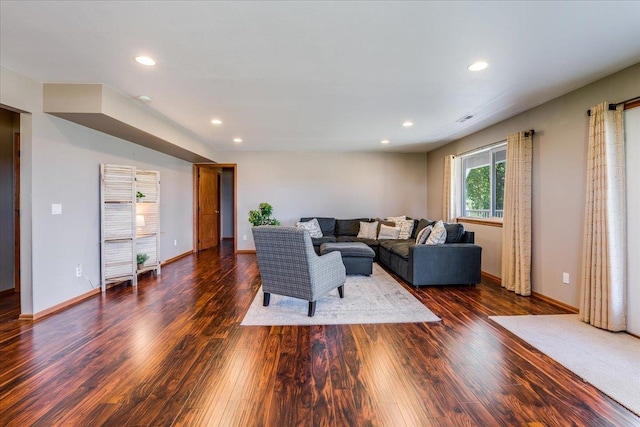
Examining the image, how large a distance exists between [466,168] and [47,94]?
20.6 ft

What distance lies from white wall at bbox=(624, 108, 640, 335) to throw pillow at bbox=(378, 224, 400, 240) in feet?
11.3

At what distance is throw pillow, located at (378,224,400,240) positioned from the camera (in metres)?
5.91

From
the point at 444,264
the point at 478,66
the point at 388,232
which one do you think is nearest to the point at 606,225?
the point at 444,264

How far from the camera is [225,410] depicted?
5.54ft

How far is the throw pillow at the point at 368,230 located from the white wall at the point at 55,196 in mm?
4456

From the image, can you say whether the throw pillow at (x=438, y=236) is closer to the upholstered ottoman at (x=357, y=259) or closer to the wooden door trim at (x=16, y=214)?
the upholstered ottoman at (x=357, y=259)

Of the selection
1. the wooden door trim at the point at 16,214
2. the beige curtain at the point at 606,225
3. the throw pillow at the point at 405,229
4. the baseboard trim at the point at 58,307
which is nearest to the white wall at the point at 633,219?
the beige curtain at the point at 606,225

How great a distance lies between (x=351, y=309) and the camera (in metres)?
3.25

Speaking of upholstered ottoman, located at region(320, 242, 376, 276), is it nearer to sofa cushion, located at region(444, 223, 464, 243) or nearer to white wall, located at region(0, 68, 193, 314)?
sofa cushion, located at region(444, 223, 464, 243)

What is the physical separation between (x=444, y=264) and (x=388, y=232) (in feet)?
6.19

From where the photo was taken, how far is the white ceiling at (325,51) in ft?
6.18

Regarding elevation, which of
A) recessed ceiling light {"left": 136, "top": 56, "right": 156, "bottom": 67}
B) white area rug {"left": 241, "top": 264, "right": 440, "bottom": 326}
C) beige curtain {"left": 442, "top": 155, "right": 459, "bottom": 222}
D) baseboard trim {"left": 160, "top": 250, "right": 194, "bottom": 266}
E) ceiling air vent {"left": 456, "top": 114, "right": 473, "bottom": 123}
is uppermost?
ceiling air vent {"left": 456, "top": 114, "right": 473, "bottom": 123}

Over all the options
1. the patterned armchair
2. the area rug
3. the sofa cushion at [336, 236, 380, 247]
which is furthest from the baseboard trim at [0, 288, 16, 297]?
the area rug

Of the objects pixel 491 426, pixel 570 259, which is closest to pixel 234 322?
pixel 491 426
